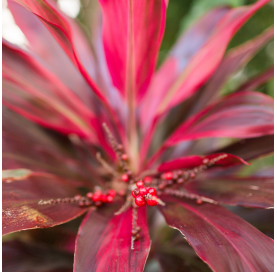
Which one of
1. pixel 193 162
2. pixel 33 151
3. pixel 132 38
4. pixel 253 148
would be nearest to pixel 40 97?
pixel 33 151

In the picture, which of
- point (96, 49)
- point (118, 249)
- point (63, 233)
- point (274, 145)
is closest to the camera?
point (118, 249)

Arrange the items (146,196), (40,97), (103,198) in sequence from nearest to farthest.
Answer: (146,196) → (103,198) → (40,97)

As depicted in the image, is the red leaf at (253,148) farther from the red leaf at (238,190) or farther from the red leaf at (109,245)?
the red leaf at (109,245)

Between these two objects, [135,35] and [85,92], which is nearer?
[135,35]

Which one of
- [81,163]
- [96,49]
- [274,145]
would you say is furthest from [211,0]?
[81,163]

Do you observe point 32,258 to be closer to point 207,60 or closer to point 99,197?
point 99,197

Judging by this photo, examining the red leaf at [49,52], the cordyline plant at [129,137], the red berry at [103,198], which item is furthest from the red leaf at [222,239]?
the red leaf at [49,52]

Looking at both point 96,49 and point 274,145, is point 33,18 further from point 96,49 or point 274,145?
A: point 274,145
